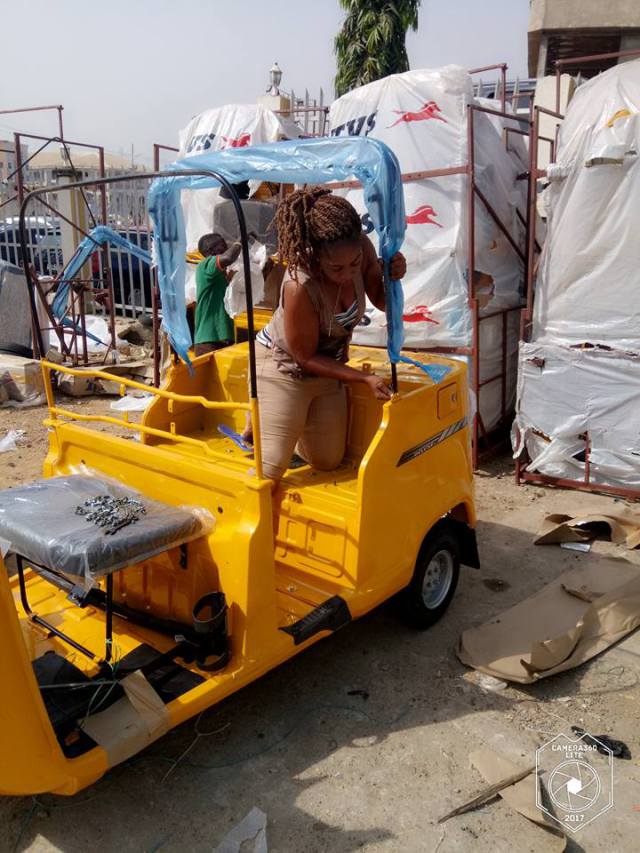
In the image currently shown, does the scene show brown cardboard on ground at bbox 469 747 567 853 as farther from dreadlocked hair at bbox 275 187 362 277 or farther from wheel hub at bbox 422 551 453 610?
dreadlocked hair at bbox 275 187 362 277

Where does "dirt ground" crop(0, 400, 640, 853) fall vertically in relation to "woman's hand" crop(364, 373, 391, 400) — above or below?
below

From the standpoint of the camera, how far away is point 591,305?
569 cm

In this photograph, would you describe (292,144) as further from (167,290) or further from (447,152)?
(447,152)

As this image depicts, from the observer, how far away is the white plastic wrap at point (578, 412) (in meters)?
5.66

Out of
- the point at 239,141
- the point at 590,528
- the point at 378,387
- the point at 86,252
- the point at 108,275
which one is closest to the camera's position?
the point at 378,387

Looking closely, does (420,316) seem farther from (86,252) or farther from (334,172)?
(86,252)

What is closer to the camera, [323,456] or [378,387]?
[378,387]

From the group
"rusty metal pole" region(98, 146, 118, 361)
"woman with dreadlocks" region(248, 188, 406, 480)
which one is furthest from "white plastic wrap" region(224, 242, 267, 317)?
"rusty metal pole" region(98, 146, 118, 361)

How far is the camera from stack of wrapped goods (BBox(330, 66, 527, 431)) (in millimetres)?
6148

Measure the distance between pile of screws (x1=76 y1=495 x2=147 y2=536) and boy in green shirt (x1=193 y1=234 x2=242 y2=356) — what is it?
4.36 meters

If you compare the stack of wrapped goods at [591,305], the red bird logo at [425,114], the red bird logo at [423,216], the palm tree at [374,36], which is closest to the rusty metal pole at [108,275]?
the red bird logo at [425,114]

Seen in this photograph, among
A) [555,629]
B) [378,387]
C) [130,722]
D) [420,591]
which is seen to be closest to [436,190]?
[378,387]

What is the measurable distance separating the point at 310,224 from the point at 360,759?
2.32 metres

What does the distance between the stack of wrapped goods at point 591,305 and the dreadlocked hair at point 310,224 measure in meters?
3.09
